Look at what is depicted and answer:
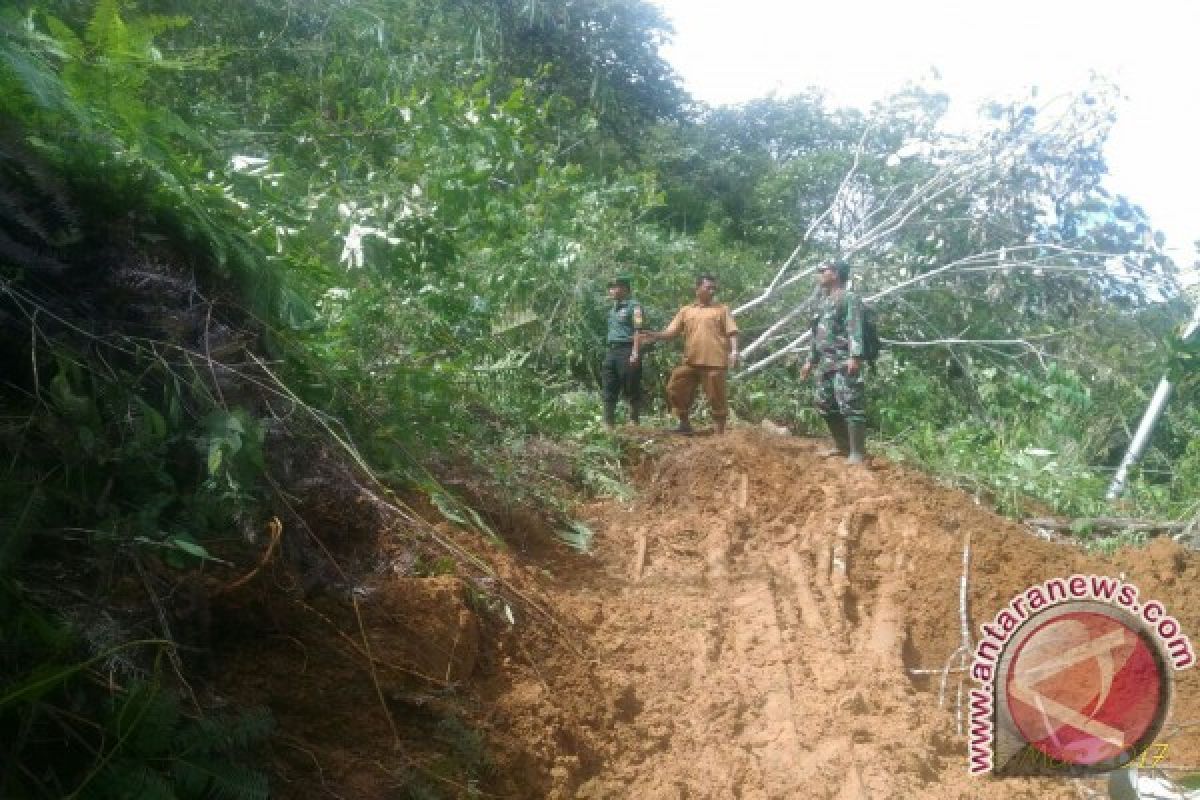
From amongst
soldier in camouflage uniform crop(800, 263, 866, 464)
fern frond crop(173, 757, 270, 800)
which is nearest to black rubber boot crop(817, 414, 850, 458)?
soldier in camouflage uniform crop(800, 263, 866, 464)

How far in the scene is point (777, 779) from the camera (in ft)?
11.9

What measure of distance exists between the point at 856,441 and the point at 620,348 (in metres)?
2.61

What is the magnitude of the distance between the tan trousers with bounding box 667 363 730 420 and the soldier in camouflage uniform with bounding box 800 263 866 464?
1084 millimetres

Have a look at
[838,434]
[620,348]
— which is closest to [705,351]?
[620,348]

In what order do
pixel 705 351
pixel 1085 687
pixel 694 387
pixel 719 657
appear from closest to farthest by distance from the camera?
pixel 1085 687 < pixel 719 657 < pixel 705 351 < pixel 694 387

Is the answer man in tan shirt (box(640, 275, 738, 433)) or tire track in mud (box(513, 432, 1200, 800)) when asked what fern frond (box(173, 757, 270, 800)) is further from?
man in tan shirt (box(640, 275, 738, 433))

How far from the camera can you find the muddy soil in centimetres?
325

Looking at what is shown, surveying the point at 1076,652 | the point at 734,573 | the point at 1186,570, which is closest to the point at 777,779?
the point at 1076,652

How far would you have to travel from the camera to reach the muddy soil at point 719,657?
3254 mm

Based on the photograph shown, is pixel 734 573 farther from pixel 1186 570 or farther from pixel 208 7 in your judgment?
pixel 208 7

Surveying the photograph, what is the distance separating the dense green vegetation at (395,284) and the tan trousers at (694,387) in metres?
0.86

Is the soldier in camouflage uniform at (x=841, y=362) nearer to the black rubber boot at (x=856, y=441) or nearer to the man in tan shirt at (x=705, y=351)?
the black rubber boot at (x=856, y=441)

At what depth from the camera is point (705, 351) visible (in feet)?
30.5

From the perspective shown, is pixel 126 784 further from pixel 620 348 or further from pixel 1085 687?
pixel 620 348
